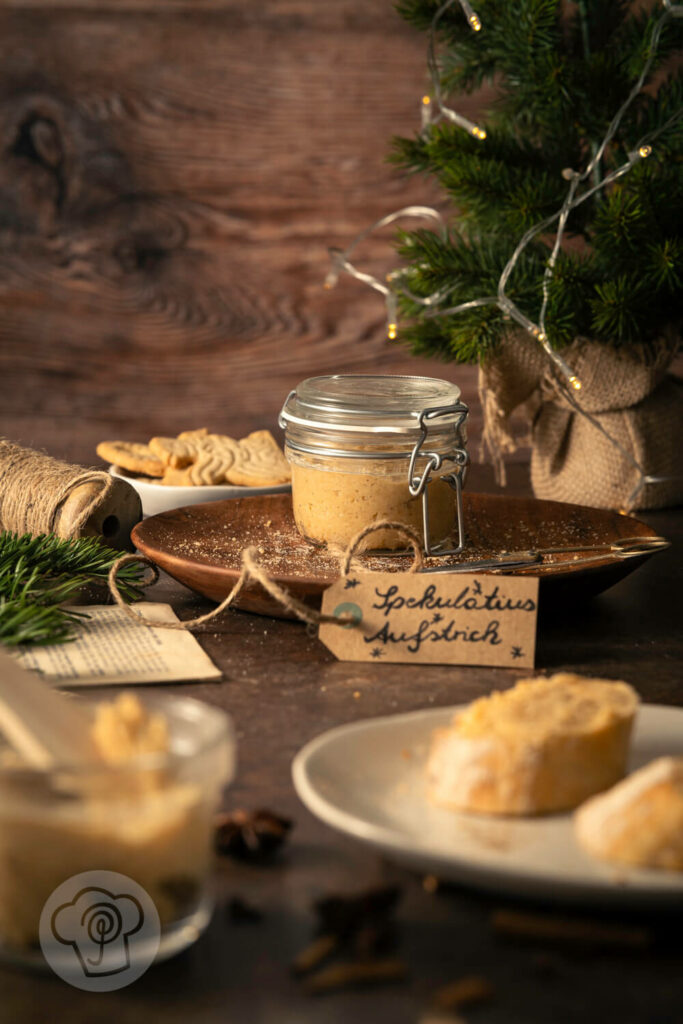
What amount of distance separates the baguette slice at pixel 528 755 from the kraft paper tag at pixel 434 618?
0.73 ft

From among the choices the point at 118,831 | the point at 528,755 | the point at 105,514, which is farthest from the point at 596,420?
the point at 118,831

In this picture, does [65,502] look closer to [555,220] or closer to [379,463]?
[379,463]

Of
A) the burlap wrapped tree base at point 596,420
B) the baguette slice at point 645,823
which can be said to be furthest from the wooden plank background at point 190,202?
Result: the baguette slice at point 645,823

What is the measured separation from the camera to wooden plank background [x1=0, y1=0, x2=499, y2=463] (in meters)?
1.84

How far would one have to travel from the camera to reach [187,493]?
46.6 inches

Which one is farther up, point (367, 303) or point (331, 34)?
point (331, 34)

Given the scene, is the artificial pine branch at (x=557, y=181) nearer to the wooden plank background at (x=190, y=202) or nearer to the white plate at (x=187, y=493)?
the white plate at (x=187, y=493)

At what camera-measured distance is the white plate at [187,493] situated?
1181mm

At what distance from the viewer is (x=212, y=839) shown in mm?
454

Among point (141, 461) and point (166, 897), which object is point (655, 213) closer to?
point (141, 461)

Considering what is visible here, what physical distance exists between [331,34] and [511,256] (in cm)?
79

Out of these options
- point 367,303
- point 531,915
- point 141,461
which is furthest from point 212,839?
point 367,303

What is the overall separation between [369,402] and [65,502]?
0.29 meters

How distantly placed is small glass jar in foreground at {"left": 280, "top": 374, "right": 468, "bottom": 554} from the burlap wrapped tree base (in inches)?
15.4
